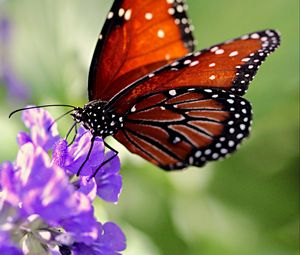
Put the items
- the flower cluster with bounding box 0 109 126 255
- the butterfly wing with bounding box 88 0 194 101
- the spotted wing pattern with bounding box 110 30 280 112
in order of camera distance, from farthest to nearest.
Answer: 1. the butterfly wing with bounding box 88 0 194 101
2. the spotted wing pattern with bounding box 110 30 280 112
3. the flower cluster with bounding box 0 109 126 255

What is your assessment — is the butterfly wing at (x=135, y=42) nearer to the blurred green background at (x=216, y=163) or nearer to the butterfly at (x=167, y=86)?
the butterfly at (x=167, y=86)

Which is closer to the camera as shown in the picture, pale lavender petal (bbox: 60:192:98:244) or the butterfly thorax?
pale lavender petal (bbox: 60:192:98:244)

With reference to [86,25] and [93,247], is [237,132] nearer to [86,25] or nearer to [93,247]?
[93,247]

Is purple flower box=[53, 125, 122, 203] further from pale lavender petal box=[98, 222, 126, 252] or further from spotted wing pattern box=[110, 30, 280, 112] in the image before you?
spotted wing pattern box=[110, 30, 280, 112]

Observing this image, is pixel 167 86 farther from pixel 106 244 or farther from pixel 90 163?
pixel 106 244

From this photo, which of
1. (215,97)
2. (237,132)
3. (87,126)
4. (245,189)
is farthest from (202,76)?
(245,189)

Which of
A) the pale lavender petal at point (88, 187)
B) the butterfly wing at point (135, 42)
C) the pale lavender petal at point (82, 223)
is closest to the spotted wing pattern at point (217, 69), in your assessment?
the butterfly wing at point (135, 42)

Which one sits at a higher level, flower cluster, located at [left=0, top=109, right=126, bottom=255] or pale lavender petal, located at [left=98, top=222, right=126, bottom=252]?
flower cluster, located at [left=0, top=109, right=126, bottom=255]

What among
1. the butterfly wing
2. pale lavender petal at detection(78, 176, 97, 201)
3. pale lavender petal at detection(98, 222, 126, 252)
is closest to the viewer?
pale lavender petal at detection(78, 176, 97, 201)

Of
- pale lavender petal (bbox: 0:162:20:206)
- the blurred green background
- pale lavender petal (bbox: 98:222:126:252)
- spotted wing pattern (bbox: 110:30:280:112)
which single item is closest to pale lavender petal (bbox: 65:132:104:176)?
pale lavender petal (bbox: 98:222:126:252)
